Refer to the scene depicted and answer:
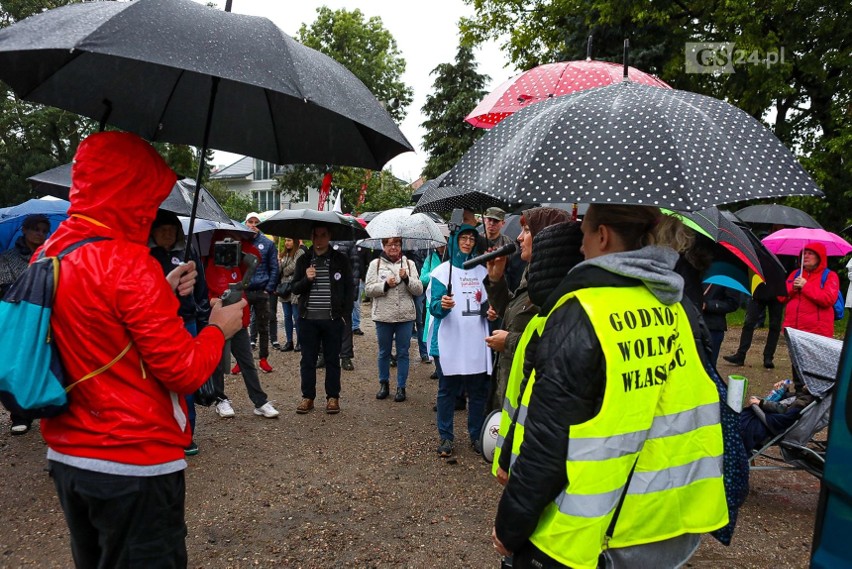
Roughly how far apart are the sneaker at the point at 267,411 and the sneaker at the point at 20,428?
217 centimetres

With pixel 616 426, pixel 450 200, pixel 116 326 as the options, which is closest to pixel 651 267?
pixel 616 426

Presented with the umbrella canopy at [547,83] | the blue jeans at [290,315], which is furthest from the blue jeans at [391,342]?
the umbrella canopy at [547,83]

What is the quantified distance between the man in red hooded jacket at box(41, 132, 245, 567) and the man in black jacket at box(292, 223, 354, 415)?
170 inches

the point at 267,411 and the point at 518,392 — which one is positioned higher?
the point at 518,392

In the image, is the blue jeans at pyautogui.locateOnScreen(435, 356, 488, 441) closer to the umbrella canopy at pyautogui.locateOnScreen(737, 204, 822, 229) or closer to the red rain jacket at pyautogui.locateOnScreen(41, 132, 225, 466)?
the red rain jacket at pyautogui.locateOnScreen(41, 132, 225, 466)

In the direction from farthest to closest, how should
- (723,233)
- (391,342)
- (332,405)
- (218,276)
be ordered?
(391,342) < (332,405) < (218,276) < (723,233)

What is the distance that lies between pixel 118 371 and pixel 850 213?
18.6m

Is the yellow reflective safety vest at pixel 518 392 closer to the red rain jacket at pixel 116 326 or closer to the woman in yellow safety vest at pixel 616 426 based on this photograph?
the woman in yellow safety vest at pixel 616 426

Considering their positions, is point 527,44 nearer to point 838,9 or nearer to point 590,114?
point 838,9

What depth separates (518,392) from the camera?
206 cm

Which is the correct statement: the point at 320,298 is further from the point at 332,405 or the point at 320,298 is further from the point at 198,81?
the point at 198,81

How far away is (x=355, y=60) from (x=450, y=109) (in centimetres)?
737

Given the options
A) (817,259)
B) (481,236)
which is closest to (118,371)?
(481,236)

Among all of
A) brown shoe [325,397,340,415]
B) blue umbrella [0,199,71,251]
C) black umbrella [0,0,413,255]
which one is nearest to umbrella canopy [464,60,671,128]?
black umbrella [0,0,413,255]
